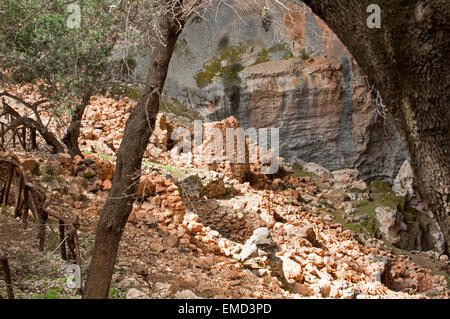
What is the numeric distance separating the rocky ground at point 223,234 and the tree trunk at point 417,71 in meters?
2.31

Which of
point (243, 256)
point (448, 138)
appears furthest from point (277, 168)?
point (448, 138)

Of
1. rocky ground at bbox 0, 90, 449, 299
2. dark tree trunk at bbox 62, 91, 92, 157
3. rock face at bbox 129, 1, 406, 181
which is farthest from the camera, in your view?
rock face at bbox 129, 1, 406, 181

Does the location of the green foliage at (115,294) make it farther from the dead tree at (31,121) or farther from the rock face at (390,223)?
the rock face at (390,223)

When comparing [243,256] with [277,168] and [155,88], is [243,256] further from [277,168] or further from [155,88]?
[277,168]

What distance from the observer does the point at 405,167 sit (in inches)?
566

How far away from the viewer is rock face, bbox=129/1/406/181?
15.5m

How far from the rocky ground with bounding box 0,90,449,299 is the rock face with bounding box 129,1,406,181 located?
97.7 inches

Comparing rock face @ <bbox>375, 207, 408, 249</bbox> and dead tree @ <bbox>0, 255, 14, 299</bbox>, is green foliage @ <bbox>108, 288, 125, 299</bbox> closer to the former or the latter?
dead tree @ <bbox>0, 255, 14, 299</bbox>

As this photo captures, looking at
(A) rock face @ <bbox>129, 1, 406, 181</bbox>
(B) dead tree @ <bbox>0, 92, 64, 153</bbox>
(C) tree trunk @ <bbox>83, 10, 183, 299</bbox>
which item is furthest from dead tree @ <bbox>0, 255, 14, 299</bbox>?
(A) rock face @ <bbox>129, 1, 406, 181</bbox>

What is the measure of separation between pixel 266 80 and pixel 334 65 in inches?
101

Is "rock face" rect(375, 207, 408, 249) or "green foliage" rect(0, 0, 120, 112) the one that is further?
"rock face" rect(375, 207, 408, 249)

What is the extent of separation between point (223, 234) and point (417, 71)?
6617 mm

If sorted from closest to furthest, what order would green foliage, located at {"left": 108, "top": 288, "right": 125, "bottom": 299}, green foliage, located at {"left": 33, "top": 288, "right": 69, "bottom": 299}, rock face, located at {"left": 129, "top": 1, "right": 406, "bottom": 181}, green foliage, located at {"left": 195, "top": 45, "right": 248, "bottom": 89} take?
green foliage, located at {"left": 33, "top": 288, "right": 69, "bottom": 299}, green foliage, located at {"left": 108, "top": 288, "right": 125, "bottom": 299}, rock face, located at {"left": 129, "top": 1, "right": 406, "bottom": 181}, green foliage, located at {"left": 195, "top": 45, "right": 248, "bottom": 89}

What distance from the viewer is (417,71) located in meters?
2.40
